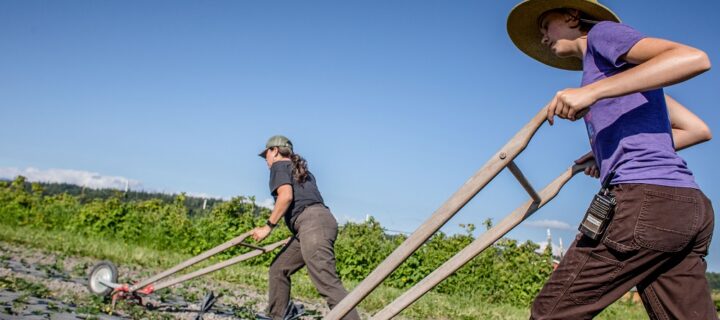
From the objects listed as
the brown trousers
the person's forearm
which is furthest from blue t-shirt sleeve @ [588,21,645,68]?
the brown trousers

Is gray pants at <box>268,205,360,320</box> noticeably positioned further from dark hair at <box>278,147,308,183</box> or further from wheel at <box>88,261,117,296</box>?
wheel at <box>88,261,117,296</box>

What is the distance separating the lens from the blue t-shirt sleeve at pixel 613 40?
198 centimetres

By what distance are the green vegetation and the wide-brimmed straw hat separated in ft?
18.1

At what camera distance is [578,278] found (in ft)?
6.57

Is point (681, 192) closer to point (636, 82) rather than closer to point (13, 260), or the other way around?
point (636, 82)

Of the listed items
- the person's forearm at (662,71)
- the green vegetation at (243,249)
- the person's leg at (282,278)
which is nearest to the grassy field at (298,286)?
the green vegetation at (243,249)

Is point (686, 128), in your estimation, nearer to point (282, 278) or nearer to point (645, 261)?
point (645, 261)

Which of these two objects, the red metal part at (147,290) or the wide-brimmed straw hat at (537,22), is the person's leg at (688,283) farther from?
the red metal part at (147,290)

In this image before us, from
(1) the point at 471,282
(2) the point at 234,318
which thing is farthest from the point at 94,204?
(2) the point at 234,318

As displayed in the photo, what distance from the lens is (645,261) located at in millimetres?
1939

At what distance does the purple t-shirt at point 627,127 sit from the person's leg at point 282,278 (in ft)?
11.2

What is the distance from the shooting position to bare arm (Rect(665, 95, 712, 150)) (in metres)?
2.48

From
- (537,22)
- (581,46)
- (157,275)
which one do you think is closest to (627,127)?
(581,46)

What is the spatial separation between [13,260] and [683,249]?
29.0 feet
